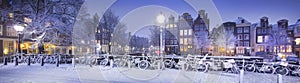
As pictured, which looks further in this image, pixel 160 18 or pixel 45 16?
pixel 45 16

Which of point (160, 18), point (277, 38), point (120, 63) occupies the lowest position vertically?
point (120, 63)

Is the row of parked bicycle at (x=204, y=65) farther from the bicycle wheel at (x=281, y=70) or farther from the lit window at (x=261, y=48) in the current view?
the lit window at (x=261, y=48)

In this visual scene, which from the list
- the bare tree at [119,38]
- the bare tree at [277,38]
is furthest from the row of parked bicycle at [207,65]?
the bare tree at [277,38]

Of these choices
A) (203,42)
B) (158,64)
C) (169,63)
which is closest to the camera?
(158,64)

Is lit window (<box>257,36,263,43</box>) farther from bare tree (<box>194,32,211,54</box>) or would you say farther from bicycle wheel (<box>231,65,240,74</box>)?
bicycle wheel (<box>231,65,240,74</box>)

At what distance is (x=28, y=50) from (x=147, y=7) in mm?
21197

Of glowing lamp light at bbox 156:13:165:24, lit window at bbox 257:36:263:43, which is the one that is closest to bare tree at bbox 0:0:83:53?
glowing lamp light at bbox 156:13:165:24

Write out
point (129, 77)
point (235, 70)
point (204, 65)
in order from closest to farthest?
point (129, 77) < point (235, 70) < point (204, 65)

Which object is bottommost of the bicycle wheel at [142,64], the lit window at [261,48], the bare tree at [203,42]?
the bicycle wheel at [142,64]

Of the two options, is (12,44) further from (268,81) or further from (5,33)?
(268,81)

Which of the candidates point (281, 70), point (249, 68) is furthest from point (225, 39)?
point (281, 70)

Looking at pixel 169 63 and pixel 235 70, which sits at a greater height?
pixel 169 63

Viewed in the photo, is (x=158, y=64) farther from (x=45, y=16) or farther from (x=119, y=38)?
(x=119, y=38)

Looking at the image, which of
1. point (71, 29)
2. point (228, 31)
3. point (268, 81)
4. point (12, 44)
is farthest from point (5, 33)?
point (228, 31)
